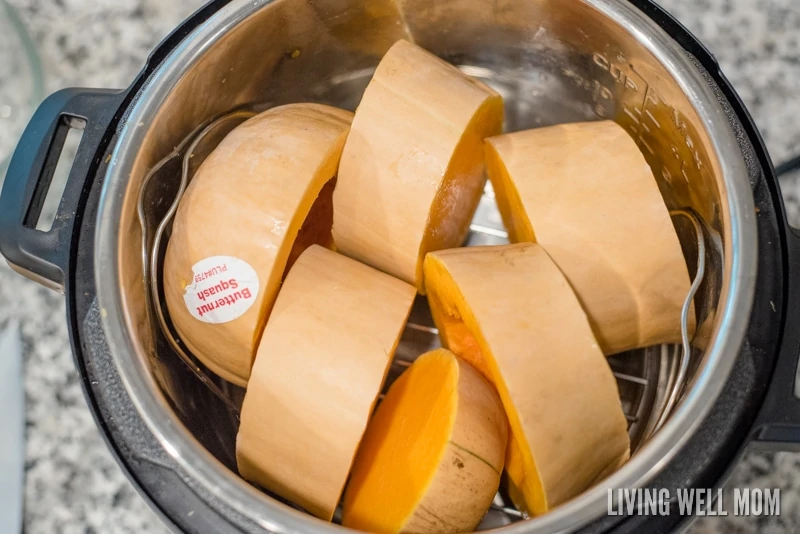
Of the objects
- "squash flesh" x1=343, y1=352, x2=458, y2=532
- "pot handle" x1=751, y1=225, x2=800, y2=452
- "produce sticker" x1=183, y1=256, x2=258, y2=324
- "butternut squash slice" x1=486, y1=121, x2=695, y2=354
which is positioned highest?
"butternut squash slice" x1=486, y1=121, x2=695, y2=354

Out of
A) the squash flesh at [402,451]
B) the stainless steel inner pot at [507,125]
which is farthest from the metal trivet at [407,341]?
the squash flesh at [402,451]

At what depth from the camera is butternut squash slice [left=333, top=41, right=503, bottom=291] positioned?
0.61 m

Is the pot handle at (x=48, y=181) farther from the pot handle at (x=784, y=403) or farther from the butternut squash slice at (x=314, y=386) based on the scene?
the pot handle at (x=784, y=403)

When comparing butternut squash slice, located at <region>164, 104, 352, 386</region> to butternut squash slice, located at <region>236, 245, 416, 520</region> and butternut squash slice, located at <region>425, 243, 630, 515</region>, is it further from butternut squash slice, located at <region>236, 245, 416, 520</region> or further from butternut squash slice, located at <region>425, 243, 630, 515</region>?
butternut squash slice, located at <region>425, 243, 630, 515</region>

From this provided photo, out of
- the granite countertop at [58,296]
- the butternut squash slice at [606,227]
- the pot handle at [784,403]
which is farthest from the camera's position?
the granite countertop at [58,296]

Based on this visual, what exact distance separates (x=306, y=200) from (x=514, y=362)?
0.23m

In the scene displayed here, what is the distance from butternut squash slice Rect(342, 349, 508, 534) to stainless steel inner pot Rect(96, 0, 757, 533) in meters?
0.08

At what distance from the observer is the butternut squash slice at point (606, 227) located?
59cm

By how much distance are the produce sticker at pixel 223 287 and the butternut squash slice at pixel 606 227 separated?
0.83ft

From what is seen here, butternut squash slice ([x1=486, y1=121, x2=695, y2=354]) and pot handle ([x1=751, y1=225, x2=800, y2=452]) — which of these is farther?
butternut squash slice ([x1=486, y1=121, x2=695, y2=354])

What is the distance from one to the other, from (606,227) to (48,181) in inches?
19.3

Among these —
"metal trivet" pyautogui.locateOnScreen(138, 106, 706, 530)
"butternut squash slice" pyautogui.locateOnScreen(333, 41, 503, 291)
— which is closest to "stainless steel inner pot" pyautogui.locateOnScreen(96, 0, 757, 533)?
"metal trivet" pyautogui.locateOnScreen(138, 106, 706, 530)

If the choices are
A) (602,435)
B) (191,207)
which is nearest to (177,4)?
(191,207)

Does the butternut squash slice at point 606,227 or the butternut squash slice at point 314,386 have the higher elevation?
the butternut squash slice at point 606,227
